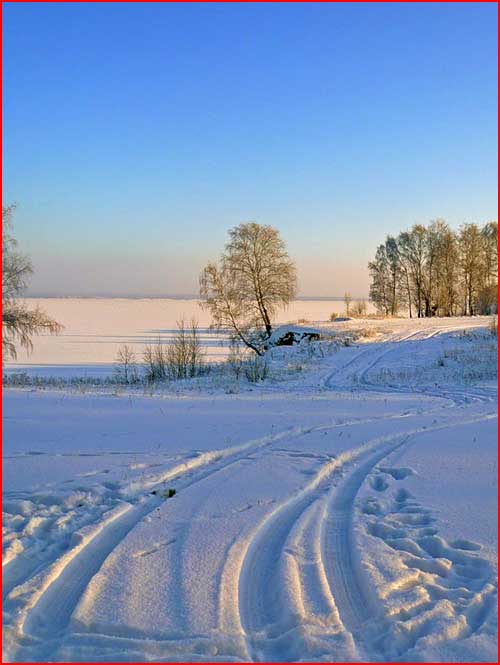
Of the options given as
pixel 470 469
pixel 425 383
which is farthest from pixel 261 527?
pixel 425 383

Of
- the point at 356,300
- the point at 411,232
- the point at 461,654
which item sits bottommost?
the point at 461,654

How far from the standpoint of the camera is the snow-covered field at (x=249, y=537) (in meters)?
3.33

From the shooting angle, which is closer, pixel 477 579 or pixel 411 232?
pixel 477 579

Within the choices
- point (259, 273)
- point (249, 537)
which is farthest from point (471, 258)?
point (249, 537)

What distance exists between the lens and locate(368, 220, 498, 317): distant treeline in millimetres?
53406

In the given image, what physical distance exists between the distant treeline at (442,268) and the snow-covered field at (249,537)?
4664 cm

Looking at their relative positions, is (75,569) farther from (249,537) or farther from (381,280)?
(381,280)

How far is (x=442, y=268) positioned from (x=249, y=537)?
53420mm

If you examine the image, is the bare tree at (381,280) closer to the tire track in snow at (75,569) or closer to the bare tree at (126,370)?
the bare tree at (126,370)

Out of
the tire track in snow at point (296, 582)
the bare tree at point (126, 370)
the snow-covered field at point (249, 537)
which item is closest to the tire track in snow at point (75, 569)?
the snow-covered field at point (249, 537)

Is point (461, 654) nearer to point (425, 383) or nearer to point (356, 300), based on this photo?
point (425, 383)

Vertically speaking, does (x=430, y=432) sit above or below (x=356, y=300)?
below

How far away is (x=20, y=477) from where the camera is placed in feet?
21.2

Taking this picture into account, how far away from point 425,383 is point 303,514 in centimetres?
1242
